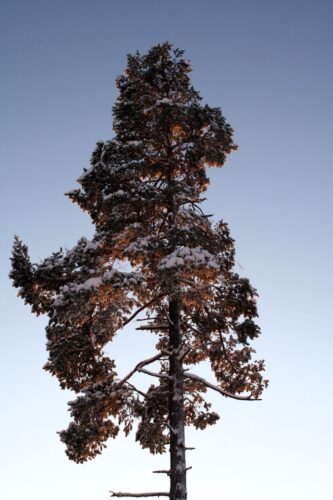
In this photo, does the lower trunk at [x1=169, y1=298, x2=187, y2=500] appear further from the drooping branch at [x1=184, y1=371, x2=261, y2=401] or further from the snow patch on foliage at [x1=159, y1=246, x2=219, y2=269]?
the snow patch on foliage at [x1=159, y1=246, x2=219, y2=269]

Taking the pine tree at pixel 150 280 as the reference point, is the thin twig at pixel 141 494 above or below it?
below

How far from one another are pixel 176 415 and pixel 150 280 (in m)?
3.08

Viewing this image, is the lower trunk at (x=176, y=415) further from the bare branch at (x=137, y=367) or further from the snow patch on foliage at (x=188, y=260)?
the snow patch on foliage at (x=188, y=260)

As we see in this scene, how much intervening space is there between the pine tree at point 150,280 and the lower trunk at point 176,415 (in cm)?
2

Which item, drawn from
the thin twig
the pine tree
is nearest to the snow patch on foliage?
the pine tree

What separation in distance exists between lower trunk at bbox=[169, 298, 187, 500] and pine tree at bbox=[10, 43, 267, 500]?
0.02 m

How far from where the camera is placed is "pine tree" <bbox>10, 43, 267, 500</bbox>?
1027 centimetres

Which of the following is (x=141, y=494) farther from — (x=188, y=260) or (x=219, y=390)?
(x=188, y=260)

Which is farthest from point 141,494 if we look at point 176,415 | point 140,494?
point 176,415

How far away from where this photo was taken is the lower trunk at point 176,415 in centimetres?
980

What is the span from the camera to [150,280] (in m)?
10.9

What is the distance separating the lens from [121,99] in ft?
45.9

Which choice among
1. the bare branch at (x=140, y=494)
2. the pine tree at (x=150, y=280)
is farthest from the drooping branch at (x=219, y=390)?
the bare branch at (x=140, y=494)

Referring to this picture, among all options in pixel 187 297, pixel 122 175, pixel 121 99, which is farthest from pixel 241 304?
pixel 121 99
